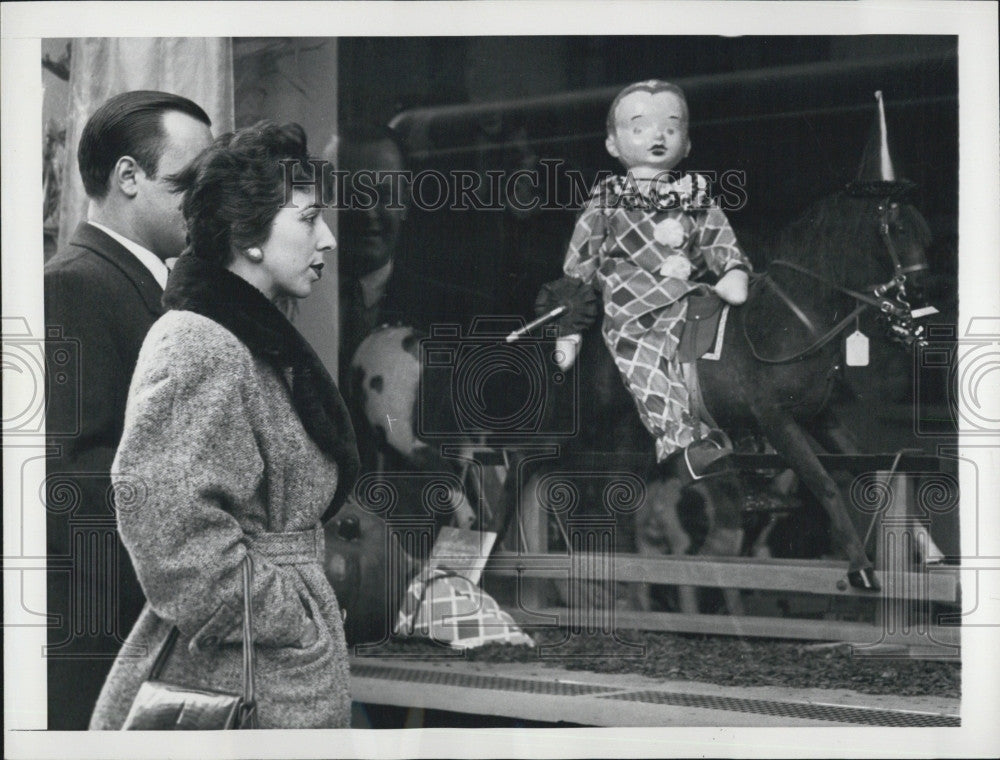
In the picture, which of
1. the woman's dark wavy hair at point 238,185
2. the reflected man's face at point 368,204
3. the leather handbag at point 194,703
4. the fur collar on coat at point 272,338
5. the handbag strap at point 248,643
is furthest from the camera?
the reflected man's face at point 368,204

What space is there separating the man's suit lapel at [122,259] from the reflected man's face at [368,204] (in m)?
0.71

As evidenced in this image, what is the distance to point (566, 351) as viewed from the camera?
16.9ft

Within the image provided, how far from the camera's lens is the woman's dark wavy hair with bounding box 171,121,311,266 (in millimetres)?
4984

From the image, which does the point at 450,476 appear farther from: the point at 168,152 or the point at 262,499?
the point at 168,152

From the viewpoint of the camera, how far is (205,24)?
5125 millimetres

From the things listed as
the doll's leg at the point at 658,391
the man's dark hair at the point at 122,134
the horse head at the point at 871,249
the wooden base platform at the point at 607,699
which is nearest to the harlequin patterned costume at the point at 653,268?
the doll's leg at the point at 658,391

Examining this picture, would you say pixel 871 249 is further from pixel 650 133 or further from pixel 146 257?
pixel 146 257

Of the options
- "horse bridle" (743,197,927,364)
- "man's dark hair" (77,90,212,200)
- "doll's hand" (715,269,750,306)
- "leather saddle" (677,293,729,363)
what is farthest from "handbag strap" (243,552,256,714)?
"horse bridle" (743,197,927,364)

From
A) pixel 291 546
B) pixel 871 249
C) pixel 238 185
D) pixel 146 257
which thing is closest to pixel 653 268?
pixel 871 249

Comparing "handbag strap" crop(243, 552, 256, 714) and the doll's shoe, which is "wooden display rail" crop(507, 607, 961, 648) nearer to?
the doll's shoe

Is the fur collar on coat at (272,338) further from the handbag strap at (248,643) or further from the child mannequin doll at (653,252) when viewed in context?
the child mannequin doll at (653,252)

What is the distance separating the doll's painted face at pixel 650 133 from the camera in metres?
5.14

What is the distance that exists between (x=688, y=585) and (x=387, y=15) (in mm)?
2425

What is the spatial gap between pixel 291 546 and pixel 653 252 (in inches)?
68.7
